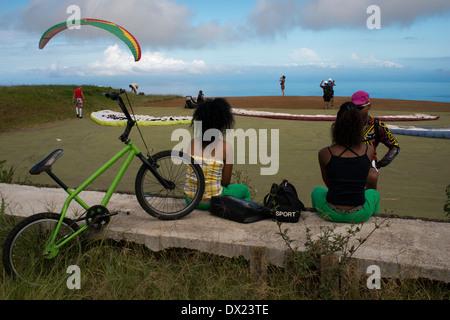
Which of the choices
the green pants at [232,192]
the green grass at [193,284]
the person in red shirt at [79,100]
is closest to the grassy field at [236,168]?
the green grass at [193,284]

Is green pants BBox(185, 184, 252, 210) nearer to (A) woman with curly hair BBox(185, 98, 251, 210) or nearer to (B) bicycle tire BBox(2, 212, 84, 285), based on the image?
(A) woman with curly hair BBox(185, 98, 251, 210)

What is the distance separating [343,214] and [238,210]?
89 cm

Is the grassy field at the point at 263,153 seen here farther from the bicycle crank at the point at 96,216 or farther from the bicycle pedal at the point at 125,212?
the bicycle crank at the point at 96,216

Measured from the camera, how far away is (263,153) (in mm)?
9992

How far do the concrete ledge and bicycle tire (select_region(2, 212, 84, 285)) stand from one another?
320 millimetres

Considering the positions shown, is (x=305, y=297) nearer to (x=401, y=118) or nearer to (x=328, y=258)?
(x=328, y=258)

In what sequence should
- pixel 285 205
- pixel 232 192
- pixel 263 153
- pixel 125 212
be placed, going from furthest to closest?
pixel 263 153 → pixel 232 192 → pixel 125 212 → pixel 285 205

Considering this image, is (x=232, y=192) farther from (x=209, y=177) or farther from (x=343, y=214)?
(x=343, y=214)

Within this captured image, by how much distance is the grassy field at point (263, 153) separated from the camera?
21.2 feet

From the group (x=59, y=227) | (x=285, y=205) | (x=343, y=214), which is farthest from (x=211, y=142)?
(x=59, y=227)

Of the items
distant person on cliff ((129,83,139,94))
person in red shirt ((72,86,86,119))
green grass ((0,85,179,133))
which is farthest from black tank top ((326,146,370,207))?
distant person on cliff ((129,83,139,94))

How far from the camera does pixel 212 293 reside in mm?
3027

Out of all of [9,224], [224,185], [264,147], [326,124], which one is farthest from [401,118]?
[9,224]

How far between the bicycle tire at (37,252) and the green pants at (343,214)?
2.04m
